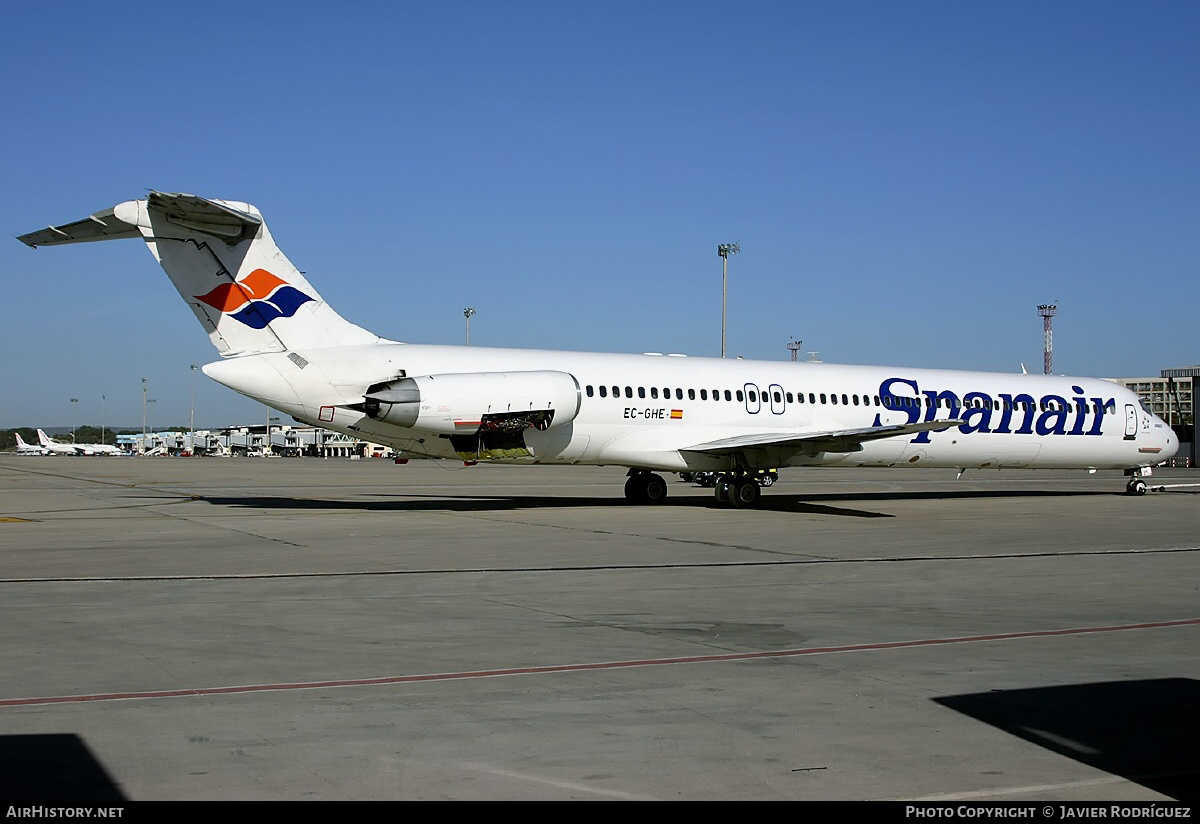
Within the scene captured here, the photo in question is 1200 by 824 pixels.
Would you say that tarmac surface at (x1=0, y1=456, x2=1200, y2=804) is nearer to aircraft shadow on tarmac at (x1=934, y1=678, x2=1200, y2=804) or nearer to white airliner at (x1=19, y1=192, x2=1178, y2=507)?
aircraft shadow on tarmac at (x1=934, y1=678, x2=1200, y2=804)

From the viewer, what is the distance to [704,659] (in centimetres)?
778

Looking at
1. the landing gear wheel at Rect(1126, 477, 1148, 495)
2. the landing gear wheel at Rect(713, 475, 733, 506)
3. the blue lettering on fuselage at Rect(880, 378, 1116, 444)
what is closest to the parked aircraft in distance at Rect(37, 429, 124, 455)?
the landing gear wheel at Rect(713, 475, 733, 506)

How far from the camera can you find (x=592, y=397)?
2388 cm

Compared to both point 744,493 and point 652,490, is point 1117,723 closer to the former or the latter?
point 744,493

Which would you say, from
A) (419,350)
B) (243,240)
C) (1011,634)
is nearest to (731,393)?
(419,350)

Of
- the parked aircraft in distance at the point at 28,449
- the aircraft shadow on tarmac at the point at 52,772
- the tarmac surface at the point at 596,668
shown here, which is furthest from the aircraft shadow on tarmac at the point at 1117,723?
the parked aircraft in distance at the point at 28,449

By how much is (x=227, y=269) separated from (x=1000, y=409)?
747 inches

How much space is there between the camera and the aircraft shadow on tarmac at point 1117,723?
5.05 m

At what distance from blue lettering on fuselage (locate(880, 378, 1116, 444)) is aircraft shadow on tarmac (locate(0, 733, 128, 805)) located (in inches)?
948

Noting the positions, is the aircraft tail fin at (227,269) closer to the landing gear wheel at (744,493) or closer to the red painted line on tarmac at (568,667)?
the landing gear wheel at (744,493)

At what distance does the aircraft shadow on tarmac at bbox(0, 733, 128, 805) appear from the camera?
458 centimetres

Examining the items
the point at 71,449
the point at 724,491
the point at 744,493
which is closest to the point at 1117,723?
the point at 744,493

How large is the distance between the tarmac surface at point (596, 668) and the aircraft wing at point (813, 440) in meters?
5.50
